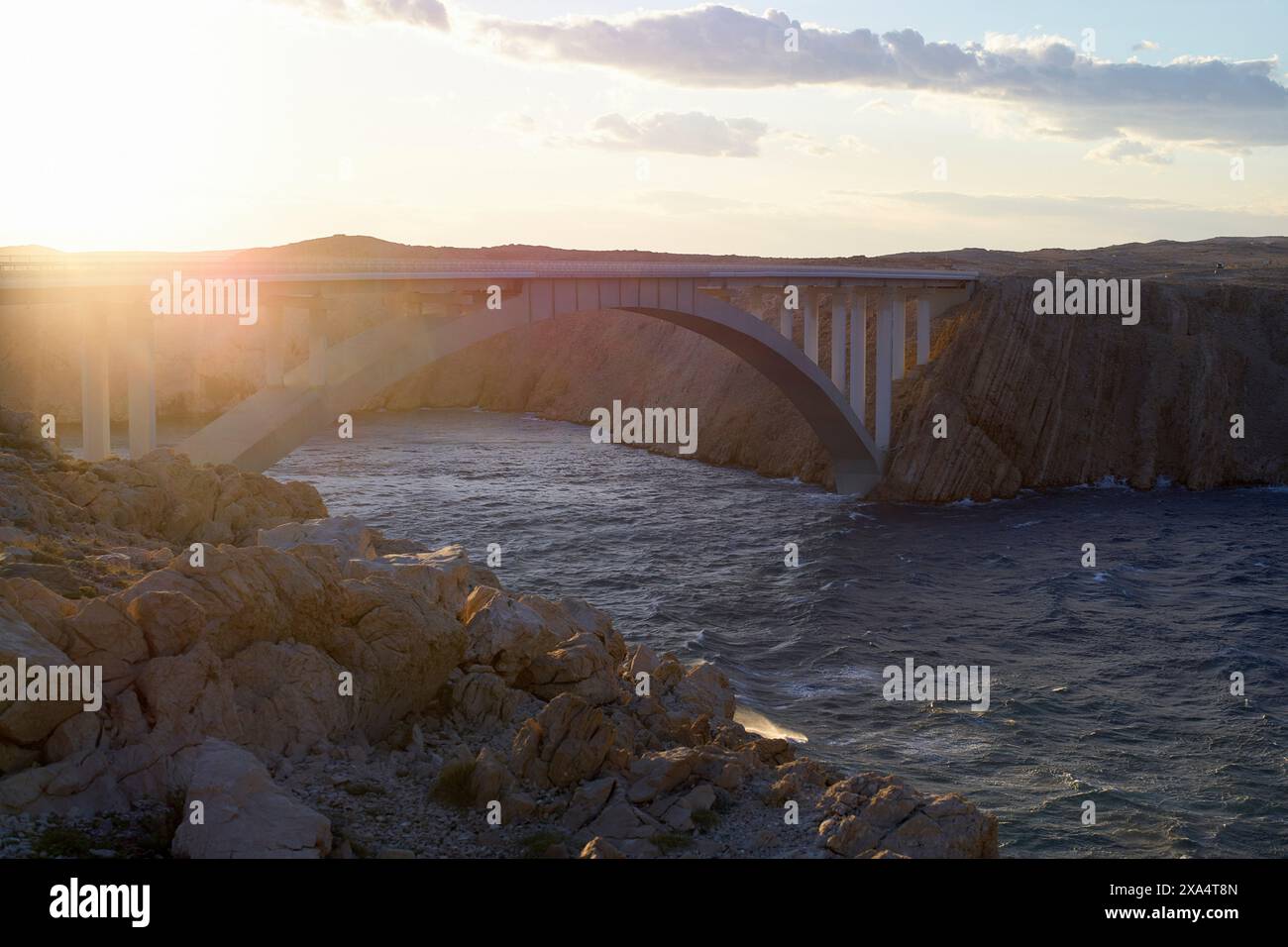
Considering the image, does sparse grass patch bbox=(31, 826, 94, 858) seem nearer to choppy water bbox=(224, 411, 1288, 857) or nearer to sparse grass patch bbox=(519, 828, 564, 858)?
sparse grass patch bbox=(519, 828, 564, 858)

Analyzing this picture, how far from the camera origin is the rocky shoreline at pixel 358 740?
42.1 feet

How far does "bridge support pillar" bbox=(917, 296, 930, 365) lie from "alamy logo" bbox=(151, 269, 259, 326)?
35232 mm

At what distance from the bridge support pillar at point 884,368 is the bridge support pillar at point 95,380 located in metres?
34.5

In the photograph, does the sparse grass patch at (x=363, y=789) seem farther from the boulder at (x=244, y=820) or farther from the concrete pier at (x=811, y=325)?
the concrete pier at (x=811, y=325)

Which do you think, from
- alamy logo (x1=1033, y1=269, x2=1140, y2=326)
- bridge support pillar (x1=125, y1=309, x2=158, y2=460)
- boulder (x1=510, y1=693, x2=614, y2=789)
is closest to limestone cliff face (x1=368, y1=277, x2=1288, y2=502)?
alamy logo (x1=1033, y1=269, x2=1140, y2=326)

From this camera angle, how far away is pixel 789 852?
1405cm

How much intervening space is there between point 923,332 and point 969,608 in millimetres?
24920

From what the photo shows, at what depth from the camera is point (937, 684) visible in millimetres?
27719

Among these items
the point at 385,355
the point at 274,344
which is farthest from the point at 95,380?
the point at 385,355

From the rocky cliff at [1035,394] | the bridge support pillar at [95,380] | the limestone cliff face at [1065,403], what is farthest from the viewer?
the rocky cliff at [1035,394]

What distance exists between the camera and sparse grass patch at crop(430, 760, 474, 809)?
47.1 ft

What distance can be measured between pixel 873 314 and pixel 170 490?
4675 centimetres

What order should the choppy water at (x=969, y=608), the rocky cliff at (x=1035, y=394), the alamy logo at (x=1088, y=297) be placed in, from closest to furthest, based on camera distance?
the choppy water at (x=969, y=608)
the rocky cliff at (x=1035, y=394)
the alamy logo at (x=1088, y=297)

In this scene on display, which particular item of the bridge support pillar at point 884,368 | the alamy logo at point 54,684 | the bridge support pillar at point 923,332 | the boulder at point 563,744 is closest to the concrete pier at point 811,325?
the bridge support pillar at point 884,368
